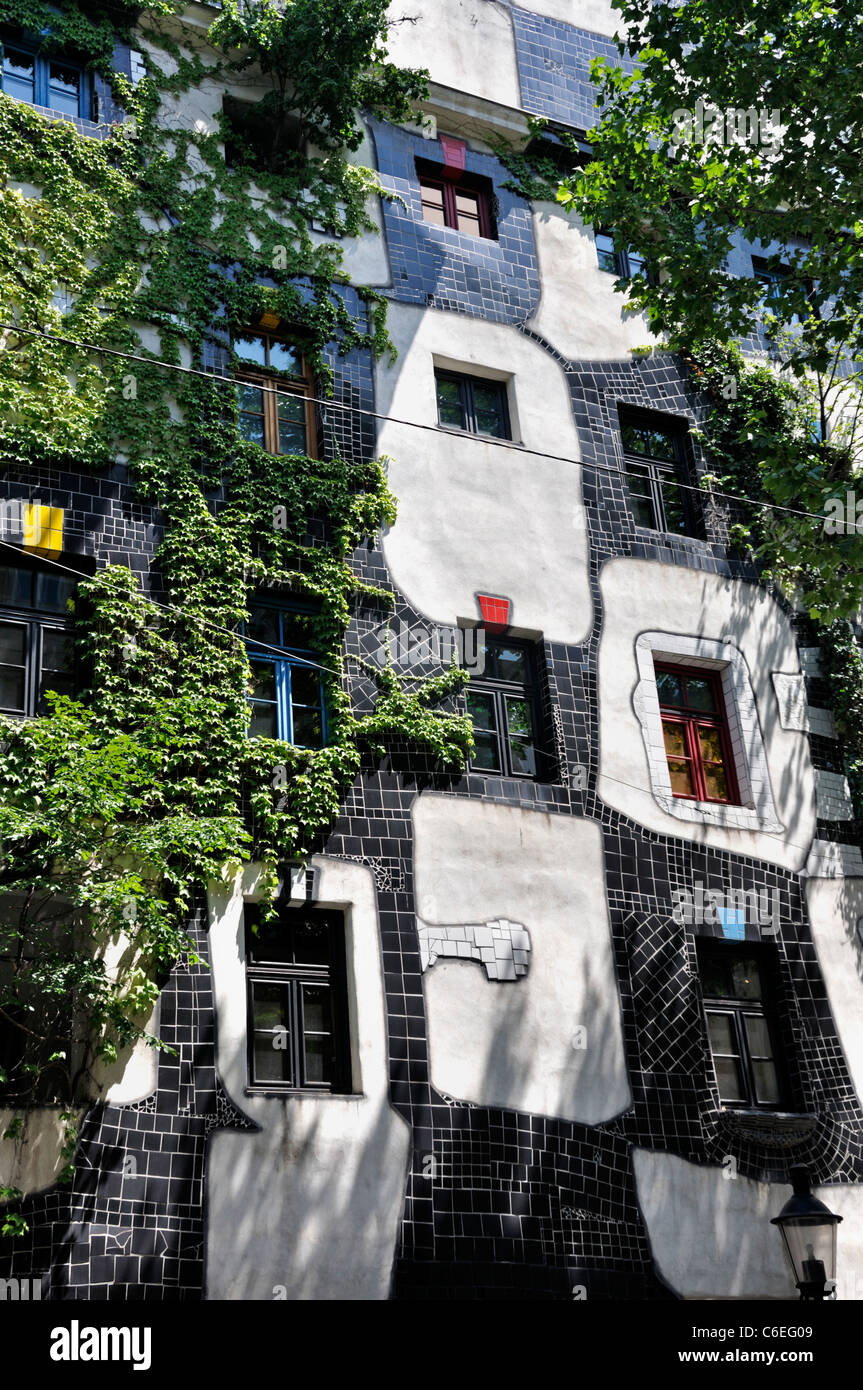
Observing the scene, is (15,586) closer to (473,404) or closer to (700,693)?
(473,404)

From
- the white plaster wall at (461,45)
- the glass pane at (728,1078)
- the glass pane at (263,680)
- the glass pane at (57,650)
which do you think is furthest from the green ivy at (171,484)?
the glass pane at (728,1078)

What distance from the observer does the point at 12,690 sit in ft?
37.8

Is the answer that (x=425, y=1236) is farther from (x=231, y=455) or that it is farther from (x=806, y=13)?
(x=806, y=13)

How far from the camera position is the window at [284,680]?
1264 centimetres

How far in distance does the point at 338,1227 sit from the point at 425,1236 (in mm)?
738

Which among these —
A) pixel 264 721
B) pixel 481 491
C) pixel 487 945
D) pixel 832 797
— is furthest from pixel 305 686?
pixel 832 797

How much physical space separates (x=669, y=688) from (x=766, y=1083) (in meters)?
4.26

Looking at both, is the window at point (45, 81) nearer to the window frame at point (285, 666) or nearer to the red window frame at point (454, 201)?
the red window frame at point (454, 201)

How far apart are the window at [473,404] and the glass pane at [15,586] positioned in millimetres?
5126

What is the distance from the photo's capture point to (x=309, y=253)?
48.7ft

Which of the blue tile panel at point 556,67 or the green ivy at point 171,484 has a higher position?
the blue tile panel at point 556,67

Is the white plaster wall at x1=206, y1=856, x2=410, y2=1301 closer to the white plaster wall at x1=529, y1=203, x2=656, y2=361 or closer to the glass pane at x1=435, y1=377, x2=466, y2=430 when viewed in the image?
the glass pane at x1=435, y1=377, x2=466, y2=430

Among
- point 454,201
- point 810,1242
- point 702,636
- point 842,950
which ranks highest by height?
point 454,201

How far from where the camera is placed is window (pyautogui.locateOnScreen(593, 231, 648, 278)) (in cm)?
1731
